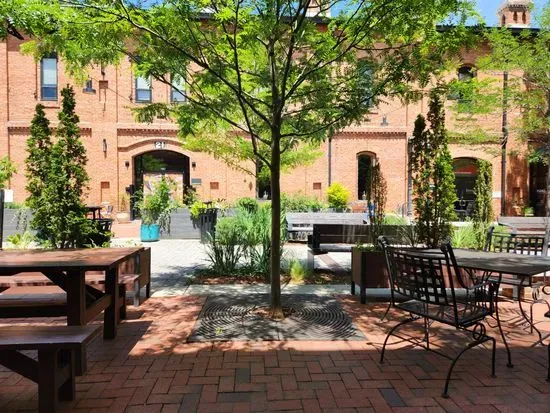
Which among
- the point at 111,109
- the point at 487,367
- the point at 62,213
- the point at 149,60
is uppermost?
the point at 111,109

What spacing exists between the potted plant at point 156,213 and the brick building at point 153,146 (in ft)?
19.6

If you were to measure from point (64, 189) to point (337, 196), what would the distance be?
12311 mm

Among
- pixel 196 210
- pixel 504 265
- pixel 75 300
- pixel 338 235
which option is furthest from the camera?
pixel 196 210

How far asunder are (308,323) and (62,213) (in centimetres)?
437

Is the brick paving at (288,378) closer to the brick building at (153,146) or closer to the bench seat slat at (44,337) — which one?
the bench seat slat at (44,337)

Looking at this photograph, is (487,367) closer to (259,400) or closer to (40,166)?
(259,400)

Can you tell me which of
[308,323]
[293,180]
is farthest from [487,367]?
[293,180]

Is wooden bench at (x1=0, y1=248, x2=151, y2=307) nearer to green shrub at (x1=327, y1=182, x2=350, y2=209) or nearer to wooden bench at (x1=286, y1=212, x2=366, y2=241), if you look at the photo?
wooden bench at (x1=286, y1=212, x2=366, y2=241)

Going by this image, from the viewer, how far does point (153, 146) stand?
17812mm

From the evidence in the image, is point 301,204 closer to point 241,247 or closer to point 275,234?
point 241,247

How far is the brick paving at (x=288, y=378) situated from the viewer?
2.78 m

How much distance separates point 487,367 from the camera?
11.2 feet

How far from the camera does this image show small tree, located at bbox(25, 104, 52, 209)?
646 cm


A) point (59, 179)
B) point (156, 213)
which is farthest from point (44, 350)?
point (156, 213)
